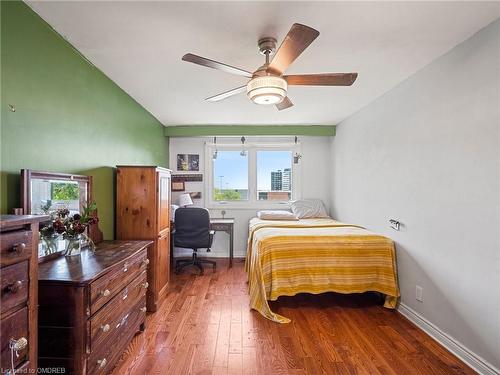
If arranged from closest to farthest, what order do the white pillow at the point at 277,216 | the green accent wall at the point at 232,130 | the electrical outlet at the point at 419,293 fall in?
the electrical outlet at the point at 419,293
the white pillow at the point at 277,216
the green accent wall at the point at 232,130

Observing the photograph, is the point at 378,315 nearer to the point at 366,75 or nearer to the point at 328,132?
the point at 366,75

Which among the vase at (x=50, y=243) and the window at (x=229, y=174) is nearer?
the vase at (x=50, y=243)

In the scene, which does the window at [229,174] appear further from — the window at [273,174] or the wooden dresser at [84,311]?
the wooden dresser at [84,311]

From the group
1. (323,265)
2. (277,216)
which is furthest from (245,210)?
(323,265)

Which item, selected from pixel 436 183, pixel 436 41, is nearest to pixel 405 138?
pixel 436 183

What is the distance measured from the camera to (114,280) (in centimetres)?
173

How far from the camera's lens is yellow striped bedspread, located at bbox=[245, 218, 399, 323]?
8.80 feet

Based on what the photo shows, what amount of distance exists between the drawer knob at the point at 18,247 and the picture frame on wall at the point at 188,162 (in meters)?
3.88

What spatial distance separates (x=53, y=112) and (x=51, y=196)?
0.58 meters

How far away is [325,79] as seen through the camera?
1946mm

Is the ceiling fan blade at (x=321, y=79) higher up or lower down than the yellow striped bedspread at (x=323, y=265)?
higher up

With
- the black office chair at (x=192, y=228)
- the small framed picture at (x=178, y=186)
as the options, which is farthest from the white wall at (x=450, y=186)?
the small framed picture at (x=178, y=186)

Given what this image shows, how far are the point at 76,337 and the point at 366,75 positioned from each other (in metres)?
2.99

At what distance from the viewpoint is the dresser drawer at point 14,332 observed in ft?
3.10
